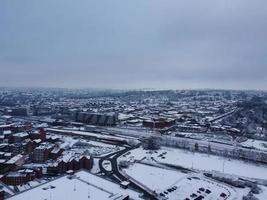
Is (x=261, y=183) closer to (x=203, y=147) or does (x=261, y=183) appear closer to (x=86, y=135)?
(x=203, y=147)

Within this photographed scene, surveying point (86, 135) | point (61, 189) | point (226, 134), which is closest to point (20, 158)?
point (61, 189)

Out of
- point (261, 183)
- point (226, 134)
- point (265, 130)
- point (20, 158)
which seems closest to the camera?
point (261, 183)

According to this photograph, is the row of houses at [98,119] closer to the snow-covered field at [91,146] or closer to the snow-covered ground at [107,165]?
the snow-covered field at [91,146]

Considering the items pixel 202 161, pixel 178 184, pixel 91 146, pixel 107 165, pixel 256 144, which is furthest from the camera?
pixel 256 144

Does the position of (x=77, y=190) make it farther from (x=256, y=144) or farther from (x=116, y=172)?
(x=256, y=144)

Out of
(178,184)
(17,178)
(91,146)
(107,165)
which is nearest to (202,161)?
(178,184)

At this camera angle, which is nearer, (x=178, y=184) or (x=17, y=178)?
(x=17, y=178)

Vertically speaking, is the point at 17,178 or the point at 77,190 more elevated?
the point at 77,190
